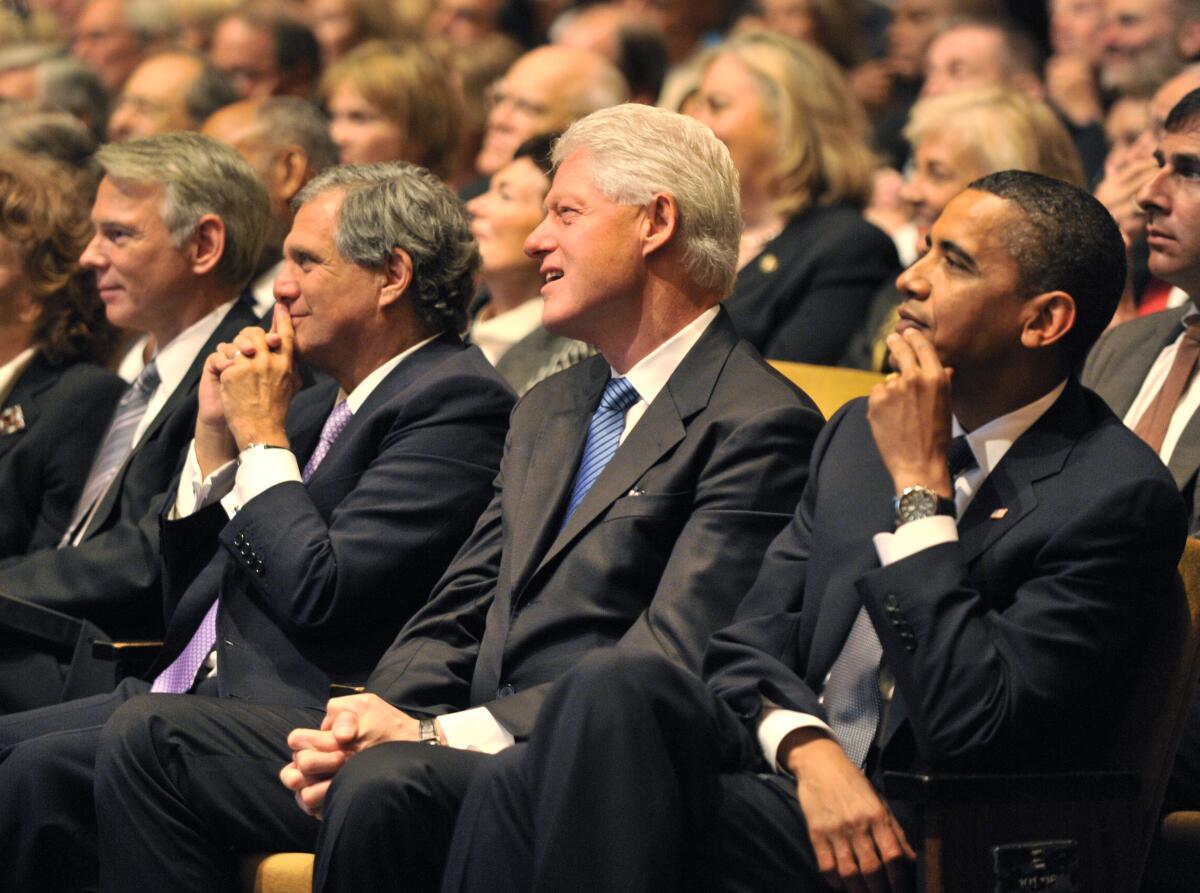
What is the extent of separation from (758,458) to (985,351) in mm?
439

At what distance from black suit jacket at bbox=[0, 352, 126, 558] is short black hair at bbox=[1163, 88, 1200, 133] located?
2.55 metres

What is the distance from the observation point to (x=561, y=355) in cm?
461

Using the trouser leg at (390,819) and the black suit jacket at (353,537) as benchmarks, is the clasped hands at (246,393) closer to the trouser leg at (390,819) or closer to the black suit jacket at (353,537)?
the black suit jacket at (353,537)

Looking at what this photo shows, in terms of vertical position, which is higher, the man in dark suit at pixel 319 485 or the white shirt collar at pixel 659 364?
the white shirt collar at pixel 659 364

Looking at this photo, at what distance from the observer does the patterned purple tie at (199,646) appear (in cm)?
375

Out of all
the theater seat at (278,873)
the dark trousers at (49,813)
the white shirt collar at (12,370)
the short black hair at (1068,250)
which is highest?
the short black hair at (1068,250)

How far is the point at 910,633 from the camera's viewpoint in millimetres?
2631

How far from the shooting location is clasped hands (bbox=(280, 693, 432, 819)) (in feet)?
9.67

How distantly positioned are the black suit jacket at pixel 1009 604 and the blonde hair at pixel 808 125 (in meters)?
2.47

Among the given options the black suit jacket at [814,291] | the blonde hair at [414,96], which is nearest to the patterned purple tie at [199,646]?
the black suit jacket at [814,291]

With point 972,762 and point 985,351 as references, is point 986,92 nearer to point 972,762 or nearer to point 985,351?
point 985,351

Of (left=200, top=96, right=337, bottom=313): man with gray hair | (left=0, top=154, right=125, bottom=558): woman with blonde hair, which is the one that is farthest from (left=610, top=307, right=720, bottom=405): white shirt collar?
(left=200, top=96, right=337, bottom=313): man with gray hair

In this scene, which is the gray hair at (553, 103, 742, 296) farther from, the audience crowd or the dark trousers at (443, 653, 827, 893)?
the dark trousers at (443, 653, 827, 893)

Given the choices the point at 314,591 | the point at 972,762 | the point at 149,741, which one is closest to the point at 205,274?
the point at 314,591
